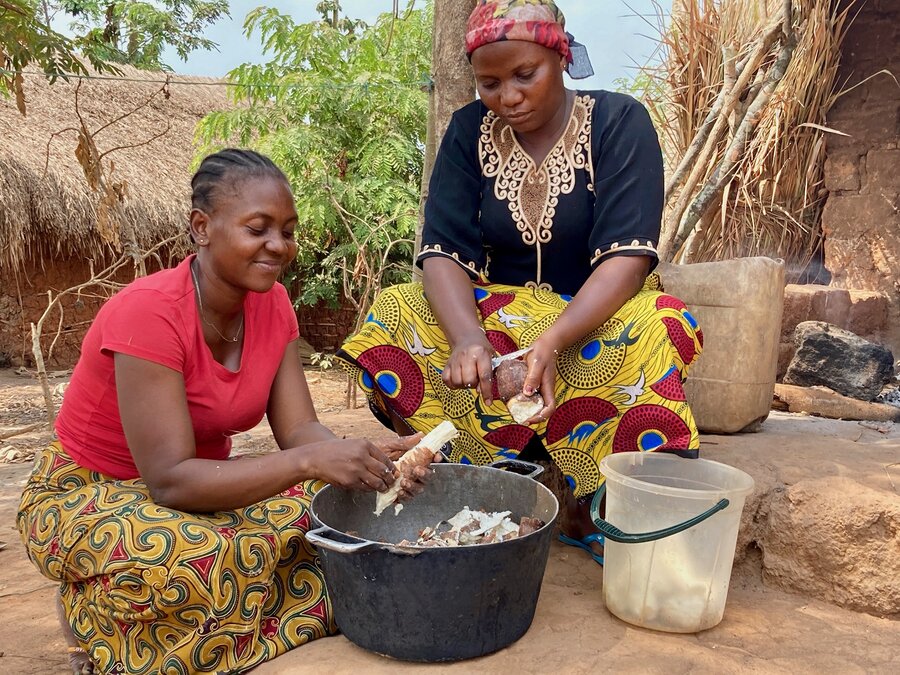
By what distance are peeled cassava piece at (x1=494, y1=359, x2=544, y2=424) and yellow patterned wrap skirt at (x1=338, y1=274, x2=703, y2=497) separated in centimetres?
22

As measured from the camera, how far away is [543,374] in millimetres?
1776

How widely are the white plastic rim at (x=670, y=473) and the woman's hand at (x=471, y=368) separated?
0.34 metres

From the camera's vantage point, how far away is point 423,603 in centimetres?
147

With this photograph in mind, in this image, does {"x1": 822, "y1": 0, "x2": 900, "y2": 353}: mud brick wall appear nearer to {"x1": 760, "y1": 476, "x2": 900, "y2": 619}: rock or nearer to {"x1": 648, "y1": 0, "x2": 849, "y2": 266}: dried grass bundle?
{"x1": 648, "y1": 0, "x2": 849, "y2": 266}: dried grass bundle

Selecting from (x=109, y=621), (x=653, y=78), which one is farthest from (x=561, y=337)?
(x=653, y=78)

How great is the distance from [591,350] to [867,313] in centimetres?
336

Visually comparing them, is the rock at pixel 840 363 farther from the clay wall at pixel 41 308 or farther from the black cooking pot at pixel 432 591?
the clay wall at pixel 41 308

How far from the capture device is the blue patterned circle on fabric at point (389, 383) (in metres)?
2.12

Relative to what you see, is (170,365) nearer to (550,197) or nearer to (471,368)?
(471,368)

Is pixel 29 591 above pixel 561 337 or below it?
below

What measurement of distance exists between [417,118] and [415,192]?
0.76 m

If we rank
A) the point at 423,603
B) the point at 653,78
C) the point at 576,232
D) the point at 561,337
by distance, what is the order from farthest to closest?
1. the point at 653,78
2. the point at 576,232
3. the point at 561,337
4. the point at 423,603

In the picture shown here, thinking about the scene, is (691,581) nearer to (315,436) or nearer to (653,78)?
(315,436)

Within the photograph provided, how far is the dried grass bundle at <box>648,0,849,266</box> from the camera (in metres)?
4.41
